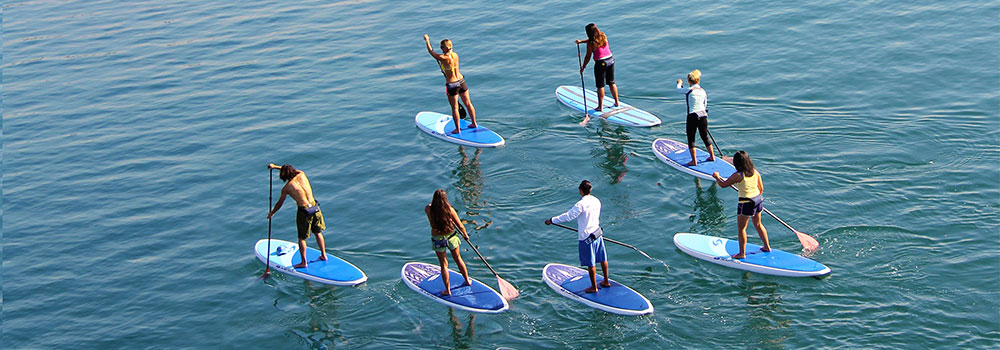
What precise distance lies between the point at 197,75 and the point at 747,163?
22.0 metres

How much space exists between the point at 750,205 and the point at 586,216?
292 centimetres

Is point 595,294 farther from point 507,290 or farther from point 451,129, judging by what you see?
point 451,129

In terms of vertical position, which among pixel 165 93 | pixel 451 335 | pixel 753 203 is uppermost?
pixel 165 93

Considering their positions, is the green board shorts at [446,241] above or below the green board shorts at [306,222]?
below

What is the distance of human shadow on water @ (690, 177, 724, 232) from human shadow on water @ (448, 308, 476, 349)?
5117mm

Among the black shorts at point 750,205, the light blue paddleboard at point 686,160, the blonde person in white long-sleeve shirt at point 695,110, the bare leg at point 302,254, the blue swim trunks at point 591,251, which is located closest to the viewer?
the blue swim trunks at point 591,251

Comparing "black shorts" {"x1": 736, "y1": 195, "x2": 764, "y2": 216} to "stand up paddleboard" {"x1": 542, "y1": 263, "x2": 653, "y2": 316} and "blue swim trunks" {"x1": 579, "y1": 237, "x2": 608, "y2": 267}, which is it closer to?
"stand up paddleboard" {"x1": 542, "y1": 263, "x2": 653, "y2": 316}

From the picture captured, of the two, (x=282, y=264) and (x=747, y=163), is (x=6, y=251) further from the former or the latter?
(x=747, y=163)

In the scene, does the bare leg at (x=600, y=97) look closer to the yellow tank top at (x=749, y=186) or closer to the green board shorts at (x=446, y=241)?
the yellow tank top at (x=749, y=186)

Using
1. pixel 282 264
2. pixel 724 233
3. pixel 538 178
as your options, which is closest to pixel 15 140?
pixel 282 264

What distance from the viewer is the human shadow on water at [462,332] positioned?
13750 mm

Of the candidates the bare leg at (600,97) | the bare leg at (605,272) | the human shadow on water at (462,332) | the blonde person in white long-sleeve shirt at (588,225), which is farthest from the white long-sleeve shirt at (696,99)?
the human shadow on water at (462,332)

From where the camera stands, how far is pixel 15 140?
25828mm

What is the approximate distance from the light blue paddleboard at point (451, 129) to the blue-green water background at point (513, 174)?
0.45m
